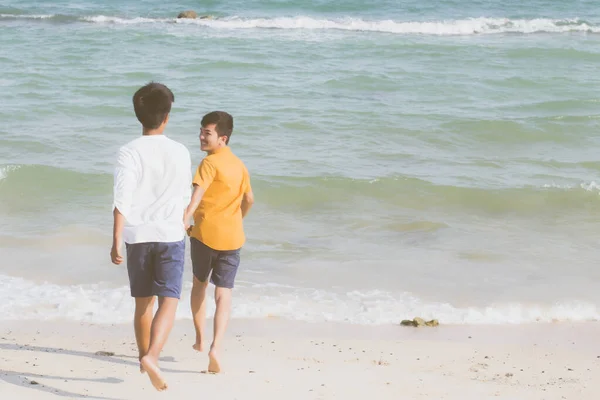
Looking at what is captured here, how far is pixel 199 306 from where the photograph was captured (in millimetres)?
5012

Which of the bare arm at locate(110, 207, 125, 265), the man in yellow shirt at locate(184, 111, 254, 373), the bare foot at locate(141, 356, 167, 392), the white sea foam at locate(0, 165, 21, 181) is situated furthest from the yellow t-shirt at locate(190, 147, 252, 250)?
the white sea foam at locate(0, 165, 21, 181)

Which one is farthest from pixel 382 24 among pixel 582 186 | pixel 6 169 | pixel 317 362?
pixel 317 362

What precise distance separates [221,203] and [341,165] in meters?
5.88

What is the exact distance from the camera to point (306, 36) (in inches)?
870

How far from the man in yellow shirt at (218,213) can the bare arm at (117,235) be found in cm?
63

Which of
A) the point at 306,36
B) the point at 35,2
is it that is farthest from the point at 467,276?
the point at 35,2

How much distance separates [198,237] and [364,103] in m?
9.37

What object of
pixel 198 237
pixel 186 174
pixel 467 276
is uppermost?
pixel 186 174

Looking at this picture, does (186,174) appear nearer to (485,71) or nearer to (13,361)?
(13,361)

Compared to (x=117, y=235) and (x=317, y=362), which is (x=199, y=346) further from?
(x=117, y=235)

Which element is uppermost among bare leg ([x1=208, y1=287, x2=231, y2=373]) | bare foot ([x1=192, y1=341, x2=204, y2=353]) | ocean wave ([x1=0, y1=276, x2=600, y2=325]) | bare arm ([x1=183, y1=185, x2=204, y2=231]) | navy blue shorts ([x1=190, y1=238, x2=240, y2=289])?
bare arm ([x1=183, y1=185, x2=204, y2=231])

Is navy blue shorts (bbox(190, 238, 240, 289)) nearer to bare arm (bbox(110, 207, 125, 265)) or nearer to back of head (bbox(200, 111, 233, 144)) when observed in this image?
back of head (bbox(200, 111, 233, 144))

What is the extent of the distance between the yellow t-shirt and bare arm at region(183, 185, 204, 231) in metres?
0.09

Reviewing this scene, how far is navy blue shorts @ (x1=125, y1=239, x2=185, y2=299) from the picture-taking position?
167 inches
